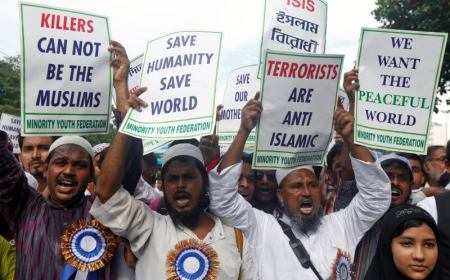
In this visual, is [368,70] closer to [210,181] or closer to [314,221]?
[314,221]

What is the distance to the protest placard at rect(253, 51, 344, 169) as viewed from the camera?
3525 mm

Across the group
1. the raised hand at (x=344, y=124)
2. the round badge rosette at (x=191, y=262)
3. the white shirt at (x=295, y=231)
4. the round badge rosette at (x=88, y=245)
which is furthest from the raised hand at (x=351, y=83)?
the round badge rosette at (x=88, y=245)

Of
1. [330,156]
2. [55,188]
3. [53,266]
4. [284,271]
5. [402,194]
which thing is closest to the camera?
[53,266]

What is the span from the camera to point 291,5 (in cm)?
454

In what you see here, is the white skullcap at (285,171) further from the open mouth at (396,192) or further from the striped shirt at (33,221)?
the striped shirt at (33,221)

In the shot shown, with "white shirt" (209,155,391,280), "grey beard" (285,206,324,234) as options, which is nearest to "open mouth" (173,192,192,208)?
"white shirt" (209,155,391,280)

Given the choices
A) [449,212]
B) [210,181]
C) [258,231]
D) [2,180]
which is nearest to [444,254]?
[449,212]

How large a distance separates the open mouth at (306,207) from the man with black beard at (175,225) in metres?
0.65

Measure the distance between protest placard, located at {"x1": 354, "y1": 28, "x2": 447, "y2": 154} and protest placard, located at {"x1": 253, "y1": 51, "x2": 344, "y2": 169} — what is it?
259 millimetres

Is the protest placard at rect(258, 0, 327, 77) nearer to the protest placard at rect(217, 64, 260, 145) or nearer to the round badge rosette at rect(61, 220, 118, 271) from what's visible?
the protest placard at rect(217, 64, 260, 145)

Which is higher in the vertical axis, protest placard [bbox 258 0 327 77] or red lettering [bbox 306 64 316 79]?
protest placard [bbox 258 0 327 77]

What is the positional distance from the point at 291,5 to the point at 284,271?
2.32 meters

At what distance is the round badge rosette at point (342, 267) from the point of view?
3.36 metres

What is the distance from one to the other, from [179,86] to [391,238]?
5.08ft
